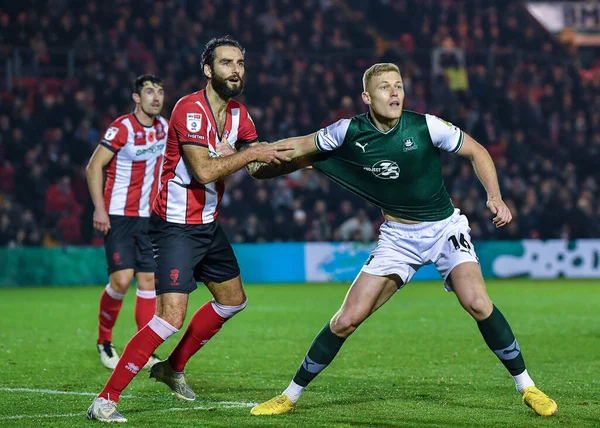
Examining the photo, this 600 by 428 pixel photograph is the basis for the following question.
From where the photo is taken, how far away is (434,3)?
Result: 99.5 ft

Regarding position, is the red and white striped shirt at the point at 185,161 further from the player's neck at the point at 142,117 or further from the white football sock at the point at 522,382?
the player's neck at the point at 142,117

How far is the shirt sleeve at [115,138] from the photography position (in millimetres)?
9797

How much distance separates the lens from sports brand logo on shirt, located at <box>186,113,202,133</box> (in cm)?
677

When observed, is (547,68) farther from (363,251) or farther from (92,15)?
(92,15)

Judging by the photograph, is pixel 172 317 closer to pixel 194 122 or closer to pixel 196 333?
pixel 196 333

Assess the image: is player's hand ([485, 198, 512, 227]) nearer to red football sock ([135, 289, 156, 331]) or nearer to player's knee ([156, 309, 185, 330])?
player's knee ([156, 309, 185, 330])

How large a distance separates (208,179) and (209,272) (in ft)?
2.83

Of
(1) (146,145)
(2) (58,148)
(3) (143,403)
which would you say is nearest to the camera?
(3) (143,403)

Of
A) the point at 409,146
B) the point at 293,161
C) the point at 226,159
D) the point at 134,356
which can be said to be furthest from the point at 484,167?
the point at 134,356

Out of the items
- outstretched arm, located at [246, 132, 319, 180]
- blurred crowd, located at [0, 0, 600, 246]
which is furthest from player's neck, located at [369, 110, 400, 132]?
blurred crowd, located at [0, 0, 600, 246]

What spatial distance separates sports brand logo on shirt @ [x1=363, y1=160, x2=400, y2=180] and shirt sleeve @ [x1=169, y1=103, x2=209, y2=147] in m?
1.13

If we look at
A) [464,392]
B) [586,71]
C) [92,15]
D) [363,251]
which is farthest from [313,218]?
[464,392]

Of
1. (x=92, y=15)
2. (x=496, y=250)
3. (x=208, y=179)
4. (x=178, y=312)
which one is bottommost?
(x=496, y=250)

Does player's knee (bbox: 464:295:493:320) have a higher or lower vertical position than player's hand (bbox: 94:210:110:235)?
lower
